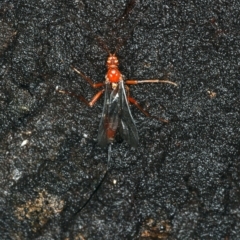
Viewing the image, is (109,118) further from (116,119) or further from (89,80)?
(89,80)

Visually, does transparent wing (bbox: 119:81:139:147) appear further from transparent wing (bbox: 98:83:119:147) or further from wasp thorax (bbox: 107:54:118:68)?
wasp thorax (bbox: 107:54:118:68)

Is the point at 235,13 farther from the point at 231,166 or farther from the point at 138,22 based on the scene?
the point at 231,166

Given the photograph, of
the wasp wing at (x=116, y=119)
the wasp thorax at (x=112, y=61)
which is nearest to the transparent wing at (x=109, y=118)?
the wasp wing at (x=116, y=119)

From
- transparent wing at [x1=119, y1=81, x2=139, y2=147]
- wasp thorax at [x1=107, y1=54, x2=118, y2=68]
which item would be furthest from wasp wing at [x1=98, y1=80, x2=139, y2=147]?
wasp thorax at [x1=107, y1=54, x2=118, y2=68]

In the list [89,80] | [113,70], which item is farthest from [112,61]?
[89,80]

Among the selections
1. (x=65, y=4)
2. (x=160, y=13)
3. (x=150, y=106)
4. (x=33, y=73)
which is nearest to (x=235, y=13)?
(x=160, y=13)

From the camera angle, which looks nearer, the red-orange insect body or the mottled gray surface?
the mottled gray surface
